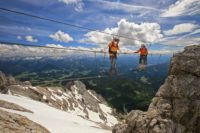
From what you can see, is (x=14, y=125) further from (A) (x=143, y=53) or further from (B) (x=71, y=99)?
(B) (x=71, y=99)

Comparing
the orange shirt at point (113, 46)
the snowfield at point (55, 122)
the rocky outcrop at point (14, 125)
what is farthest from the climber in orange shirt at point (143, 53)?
the rocky outcrop at point (14, 125)

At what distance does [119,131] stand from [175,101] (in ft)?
32.7

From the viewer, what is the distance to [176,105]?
3834 centimetres

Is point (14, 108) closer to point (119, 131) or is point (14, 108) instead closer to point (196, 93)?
point (119, 131)

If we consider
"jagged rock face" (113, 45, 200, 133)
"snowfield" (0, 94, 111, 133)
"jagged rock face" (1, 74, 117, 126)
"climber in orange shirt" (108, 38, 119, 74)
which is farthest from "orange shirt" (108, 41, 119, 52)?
"jagged rock face" (1, 74, 117, 126)

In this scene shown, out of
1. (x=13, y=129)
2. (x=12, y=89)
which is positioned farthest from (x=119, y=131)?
(x=12, y=89)

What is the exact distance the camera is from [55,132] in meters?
34.2

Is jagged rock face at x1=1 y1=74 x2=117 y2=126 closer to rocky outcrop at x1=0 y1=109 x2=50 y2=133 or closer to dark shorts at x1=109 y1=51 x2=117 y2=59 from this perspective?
rocky outcrop at x1=0 y1=109 x2=50 y2=133

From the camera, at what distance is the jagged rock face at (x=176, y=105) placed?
111ft

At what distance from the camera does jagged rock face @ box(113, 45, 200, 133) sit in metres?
33.8

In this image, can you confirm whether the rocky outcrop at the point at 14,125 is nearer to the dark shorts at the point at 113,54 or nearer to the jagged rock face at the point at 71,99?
the dark shorts at the point at 113,54

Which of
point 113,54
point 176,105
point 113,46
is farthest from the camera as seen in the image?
point 176,105

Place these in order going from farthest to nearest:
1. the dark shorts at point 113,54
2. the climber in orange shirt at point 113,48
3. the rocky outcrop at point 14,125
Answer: the dark shorts at point 113,54
the climber in orange shirt at point 113,48
the rocky outcrop at point 14,125

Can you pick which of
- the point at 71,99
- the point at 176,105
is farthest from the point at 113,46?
the point at 71,99
